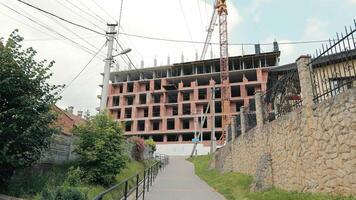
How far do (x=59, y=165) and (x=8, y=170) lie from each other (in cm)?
A: 317

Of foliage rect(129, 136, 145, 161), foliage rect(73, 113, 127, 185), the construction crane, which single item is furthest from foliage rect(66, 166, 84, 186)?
the construction crane

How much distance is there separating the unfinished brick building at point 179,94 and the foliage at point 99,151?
40902mm

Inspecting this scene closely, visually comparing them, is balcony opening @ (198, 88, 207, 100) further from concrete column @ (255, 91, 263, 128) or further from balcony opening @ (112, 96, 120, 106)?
concrete column @ (255, 91, 263, 128)

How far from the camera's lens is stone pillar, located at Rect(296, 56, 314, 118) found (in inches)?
297

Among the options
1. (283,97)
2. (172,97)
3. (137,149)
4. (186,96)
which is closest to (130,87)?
(172,97)

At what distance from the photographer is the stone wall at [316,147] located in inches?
231

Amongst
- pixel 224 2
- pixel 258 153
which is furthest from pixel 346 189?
pixel 224 2

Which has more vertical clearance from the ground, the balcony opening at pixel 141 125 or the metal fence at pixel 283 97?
the balcony opening at pixel 141 125

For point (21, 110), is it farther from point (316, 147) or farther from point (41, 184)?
point (316, 147)

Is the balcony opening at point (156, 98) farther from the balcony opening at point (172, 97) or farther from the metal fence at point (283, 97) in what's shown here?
the metal fence at point (283, 97)

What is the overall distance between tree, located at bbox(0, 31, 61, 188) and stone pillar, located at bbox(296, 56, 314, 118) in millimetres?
7306

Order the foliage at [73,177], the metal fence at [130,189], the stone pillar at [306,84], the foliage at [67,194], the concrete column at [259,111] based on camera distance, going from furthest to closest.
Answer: the concrete column at [259,111], the foliage at [73,177], the stone pillar at [306,84], the metal fence at [130,189], the foliage at [67,194]

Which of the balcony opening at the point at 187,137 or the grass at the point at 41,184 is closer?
the grass at the point at 41,184

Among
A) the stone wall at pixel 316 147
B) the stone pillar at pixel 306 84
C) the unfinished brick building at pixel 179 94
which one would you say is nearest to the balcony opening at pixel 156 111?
the unfinished brick building at pixel 179 94
